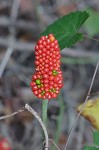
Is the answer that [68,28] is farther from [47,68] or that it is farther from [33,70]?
[33,70]

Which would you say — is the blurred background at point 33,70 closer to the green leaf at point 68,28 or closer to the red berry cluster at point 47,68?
the green leaf at point 68,28

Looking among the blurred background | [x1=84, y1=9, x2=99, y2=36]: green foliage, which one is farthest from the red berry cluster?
[x1=84, y1=9, x2=99, y2=36]: green foliage

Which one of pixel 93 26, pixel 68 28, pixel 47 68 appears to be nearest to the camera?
pixel 47 68

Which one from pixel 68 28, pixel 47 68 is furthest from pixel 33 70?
pixel 47 68

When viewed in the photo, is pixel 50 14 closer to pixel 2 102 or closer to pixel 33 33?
pixel 33 33

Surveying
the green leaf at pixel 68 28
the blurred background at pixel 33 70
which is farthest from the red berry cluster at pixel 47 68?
the blurred background at pixel 33 70

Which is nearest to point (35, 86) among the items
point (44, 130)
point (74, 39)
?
point (44, 130)

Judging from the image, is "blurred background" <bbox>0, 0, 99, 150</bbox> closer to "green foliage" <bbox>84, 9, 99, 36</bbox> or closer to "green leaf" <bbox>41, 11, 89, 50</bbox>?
"green foliage" <bbox>84, 9, 99, 36</bbox>
